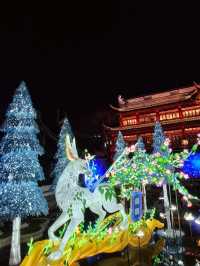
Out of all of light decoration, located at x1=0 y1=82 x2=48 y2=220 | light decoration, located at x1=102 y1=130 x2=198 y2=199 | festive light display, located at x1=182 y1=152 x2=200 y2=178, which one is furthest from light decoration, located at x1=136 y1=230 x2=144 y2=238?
festive light display, located at x1=182 y1=152 x2=200 y2=178

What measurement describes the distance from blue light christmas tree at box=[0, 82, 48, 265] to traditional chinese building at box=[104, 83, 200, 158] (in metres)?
29.6

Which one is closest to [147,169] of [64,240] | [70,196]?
[70,196]

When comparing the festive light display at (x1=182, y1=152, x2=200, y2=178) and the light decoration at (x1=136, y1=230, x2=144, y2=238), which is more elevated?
the festive light display at (x1=182, y1=152, x2=200, y2=178)

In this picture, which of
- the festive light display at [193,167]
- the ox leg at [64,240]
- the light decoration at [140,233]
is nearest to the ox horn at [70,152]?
the ox leg at [64,240]

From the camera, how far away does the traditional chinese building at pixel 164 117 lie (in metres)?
37.6

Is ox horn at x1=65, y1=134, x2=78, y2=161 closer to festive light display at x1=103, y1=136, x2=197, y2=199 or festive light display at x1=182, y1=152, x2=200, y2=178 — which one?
festive light display at x1=103, y1=136, x2=197, y2=199

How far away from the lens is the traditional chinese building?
3762 centimetres

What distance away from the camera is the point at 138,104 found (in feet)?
150

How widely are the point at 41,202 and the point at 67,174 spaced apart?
164 inches

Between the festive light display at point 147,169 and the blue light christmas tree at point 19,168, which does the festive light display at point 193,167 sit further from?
the blue light christmas tree at point 19,168

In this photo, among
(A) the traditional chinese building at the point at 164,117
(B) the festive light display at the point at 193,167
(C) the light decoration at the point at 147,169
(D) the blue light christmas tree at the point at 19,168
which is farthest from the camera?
(A) the traditional chinese building at the point at 164,117

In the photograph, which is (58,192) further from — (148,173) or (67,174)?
(148,173)

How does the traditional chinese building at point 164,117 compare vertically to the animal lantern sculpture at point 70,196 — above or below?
above

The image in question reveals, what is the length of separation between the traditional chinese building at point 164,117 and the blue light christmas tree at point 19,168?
29.6 meters
